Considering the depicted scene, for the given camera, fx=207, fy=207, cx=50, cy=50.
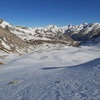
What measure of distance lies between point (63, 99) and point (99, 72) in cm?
946

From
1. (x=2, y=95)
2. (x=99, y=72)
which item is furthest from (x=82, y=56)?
(x=2, y=95)

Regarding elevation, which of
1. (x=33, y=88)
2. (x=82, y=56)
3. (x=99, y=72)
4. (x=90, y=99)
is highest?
(x=82, y=56)

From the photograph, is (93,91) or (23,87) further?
(23,87)

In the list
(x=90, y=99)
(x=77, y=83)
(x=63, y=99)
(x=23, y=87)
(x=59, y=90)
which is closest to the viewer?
(x=90, y=99)

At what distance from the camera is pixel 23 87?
84.3 ft

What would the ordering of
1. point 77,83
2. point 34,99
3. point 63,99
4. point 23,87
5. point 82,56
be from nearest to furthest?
point 63,99
point 34,99
point 77,83
point 23,87
point 82,56

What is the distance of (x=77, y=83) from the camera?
23.3 metres

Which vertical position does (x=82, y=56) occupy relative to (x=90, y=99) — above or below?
above

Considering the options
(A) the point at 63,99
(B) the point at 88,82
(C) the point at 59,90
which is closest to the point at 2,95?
(C) the point at 59,90

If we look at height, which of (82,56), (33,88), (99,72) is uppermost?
(82,56)

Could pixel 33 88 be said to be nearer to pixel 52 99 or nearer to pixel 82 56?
pixel 52 99

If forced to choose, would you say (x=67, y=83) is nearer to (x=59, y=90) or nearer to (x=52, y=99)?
(x=59, y=90)

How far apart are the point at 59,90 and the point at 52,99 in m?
2.84

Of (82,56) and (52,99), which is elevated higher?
(82,56)
